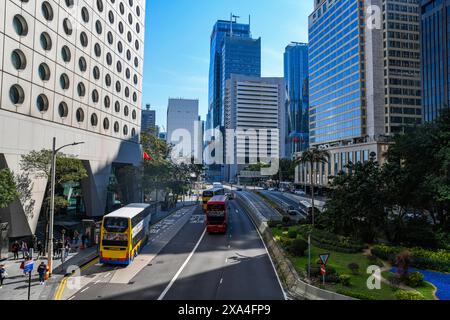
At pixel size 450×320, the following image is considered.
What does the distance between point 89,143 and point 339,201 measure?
35663 millimetres

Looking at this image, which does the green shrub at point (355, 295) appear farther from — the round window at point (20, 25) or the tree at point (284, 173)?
the tree at point (284, 173)

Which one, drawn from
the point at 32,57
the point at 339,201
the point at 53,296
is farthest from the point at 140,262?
the point at 32,57

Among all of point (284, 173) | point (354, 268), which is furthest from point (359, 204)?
point (284, 173)

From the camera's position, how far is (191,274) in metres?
24.9

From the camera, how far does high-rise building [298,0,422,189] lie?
88812 mm

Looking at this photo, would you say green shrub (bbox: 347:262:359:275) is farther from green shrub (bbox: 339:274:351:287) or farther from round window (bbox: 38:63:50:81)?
round window (bbox: 38:63:50:81)

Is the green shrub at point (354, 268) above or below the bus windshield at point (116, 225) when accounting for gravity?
below

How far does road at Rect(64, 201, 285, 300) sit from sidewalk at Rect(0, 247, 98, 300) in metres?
1.61

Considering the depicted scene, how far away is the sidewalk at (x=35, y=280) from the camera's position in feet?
67.3

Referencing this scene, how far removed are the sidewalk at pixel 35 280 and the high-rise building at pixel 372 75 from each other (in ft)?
244

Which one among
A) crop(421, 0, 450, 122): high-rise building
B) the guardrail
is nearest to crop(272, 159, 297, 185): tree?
crop(421, 0, 450, 122): high-rise building

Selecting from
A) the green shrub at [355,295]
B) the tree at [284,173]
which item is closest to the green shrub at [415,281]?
the green shrub at [355,295]
